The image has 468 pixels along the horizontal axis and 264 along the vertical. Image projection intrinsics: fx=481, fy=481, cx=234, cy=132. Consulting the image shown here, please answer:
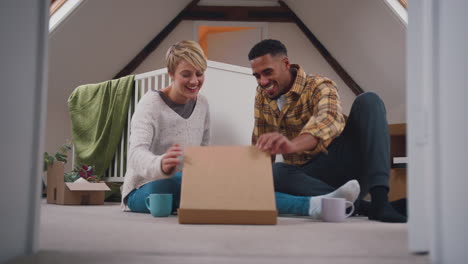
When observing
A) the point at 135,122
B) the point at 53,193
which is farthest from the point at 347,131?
the point at 53,193

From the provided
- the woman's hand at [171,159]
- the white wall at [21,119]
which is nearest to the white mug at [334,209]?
the woman's hand at [171,159]

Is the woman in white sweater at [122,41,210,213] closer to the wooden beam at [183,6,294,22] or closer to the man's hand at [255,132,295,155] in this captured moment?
the man's hand at [255,132,295,155]

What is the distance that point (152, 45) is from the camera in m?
4.78

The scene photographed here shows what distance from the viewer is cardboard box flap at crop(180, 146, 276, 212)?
1385 mm

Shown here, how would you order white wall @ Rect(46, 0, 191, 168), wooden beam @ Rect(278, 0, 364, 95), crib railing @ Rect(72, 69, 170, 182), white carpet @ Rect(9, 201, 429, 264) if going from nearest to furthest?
white carpet @ Rect(9, 201, 429, 264), crib railing @ Rect(72, 69, 170, 182), white wall @ Rect(46, 0, 191, 168), wooden beam @ Rect(278, 0, 364, 95)

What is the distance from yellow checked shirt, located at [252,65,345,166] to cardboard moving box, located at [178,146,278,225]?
0.26 metres

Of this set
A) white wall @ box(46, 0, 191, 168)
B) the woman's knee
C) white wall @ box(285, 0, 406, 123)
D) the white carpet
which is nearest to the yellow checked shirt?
the woman's knee

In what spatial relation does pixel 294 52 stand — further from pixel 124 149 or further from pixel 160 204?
pixel 160 204

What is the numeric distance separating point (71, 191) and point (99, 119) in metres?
0.67

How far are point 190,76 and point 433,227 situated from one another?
3.98ft

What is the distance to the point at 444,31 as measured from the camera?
0.77m

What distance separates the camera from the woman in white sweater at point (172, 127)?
1.72m

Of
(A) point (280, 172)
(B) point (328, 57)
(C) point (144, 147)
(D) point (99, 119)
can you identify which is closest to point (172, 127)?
(C) point (144, 147)

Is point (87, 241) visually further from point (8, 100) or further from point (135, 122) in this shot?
point (135, 122)
